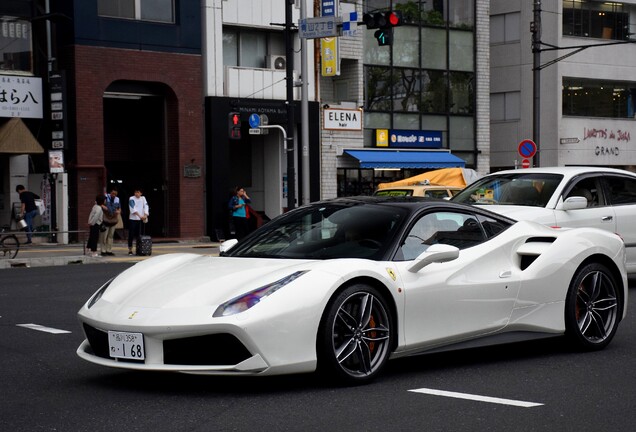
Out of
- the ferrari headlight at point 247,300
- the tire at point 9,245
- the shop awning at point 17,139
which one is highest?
the shop awning at point 17,139

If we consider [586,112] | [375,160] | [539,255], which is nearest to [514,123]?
[586,112]

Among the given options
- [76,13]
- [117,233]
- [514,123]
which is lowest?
A: [117,233]

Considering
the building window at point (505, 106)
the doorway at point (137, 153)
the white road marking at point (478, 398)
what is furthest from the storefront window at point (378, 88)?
the white road marking at point (478, 398)

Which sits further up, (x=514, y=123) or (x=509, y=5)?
(x=509, y=5)

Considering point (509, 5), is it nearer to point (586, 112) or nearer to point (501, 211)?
point (586, 112)

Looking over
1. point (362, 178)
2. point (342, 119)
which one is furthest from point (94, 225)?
point (362, 178)

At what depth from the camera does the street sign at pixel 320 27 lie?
2567 cm

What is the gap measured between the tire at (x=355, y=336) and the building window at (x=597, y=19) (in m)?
41.6

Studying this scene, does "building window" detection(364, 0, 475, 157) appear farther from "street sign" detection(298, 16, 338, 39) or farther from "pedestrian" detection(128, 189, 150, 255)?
"pedestrian" detection(128, 189, 150, 255)

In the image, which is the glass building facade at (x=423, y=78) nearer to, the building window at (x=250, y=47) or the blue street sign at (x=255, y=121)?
the building window at (x=250, y=47)

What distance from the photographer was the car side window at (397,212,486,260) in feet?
25.7

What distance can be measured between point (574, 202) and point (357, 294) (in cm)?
633

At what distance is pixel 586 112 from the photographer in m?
A: 48.1

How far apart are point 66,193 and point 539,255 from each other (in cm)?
2476
